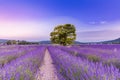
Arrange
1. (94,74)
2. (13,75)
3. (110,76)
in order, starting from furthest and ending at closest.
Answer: (13,75) < (94,74) < (110,76)

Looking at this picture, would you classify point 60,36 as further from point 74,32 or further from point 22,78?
point 22,78

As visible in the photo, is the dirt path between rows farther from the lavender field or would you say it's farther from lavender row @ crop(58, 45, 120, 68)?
lavender row @ crop(58, 45, 120, 68)

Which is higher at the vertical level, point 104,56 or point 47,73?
point 104,56

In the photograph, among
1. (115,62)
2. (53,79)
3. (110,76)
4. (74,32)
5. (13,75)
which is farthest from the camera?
(74,32)

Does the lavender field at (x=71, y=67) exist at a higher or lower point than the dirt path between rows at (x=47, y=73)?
higher

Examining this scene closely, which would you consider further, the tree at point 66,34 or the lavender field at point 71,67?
the tree at point 66,34

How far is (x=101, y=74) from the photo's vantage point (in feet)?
7.88

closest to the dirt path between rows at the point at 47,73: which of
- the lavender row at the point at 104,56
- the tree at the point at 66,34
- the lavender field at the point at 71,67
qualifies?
the lavender field at the point at 71,67

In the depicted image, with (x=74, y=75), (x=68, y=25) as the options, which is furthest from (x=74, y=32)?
(x=74, y=75)

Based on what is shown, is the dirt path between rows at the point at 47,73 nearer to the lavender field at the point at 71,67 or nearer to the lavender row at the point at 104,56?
the lavender field at the point at 71,67

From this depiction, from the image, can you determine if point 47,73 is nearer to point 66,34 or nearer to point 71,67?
point 71,67

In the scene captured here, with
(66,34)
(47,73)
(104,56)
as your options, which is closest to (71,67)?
(47,73)

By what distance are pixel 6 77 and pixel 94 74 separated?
4.01 ft

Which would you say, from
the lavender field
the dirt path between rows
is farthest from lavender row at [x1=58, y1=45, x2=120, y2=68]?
the dirt path between rows
